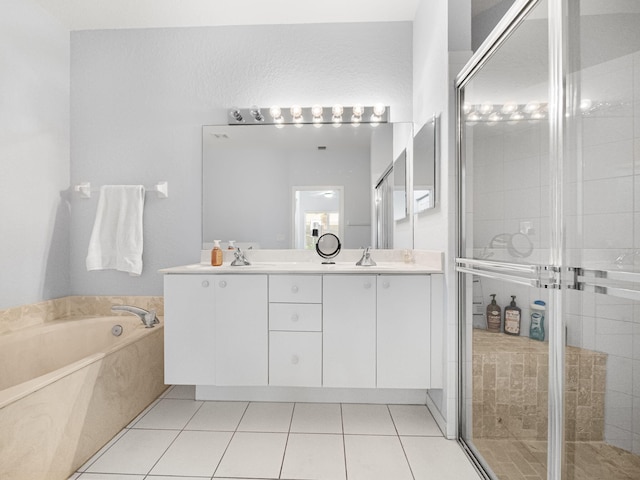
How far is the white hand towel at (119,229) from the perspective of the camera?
2.40m

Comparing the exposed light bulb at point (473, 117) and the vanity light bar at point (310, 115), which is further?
the vanity light bar at point (310, 115)

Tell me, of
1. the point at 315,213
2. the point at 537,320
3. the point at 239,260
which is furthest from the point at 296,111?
the point at 537,320

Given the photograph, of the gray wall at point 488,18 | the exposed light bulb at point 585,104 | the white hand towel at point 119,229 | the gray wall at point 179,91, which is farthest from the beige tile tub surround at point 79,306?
the gray wall at point 488,18

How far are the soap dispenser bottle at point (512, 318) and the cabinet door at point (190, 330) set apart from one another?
140cm

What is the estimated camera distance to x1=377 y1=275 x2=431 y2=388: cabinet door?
1.81 m

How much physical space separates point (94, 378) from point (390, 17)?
274cm

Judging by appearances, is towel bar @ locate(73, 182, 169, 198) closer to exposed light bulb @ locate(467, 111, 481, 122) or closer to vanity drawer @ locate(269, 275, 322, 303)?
vanity drawer @ locate(269, 275, 322, 303)

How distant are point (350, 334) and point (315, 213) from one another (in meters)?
0.92

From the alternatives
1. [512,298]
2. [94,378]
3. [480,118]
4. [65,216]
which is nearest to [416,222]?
[480,118]

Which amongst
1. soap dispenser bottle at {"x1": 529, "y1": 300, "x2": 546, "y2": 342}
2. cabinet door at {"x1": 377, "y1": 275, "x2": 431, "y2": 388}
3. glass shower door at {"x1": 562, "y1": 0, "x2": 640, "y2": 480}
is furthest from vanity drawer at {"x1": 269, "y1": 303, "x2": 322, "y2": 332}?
glass shower door at {"x1": 562, "y1": 0, "x2": 640, "y2": 480}

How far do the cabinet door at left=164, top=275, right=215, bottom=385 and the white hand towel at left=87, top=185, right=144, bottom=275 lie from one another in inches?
28.2

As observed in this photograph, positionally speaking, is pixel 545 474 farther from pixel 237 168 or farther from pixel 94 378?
pixel 237 168

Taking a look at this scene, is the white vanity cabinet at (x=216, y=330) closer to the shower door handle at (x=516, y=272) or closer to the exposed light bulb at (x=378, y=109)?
the shower door handle at (x=516, y=272)

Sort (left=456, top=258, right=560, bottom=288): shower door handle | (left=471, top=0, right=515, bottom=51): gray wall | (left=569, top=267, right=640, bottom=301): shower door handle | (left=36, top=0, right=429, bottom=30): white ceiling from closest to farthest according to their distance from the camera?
(left=569, top=267, right=640, bottom=301): shower door handle
(left=456, top=258, right=560, bottom=288): shower door handle
(left=471, top=0, right=515, bottom=51): gray wall
(left=36, top=0, right=429, bottom=30): white ceiling
